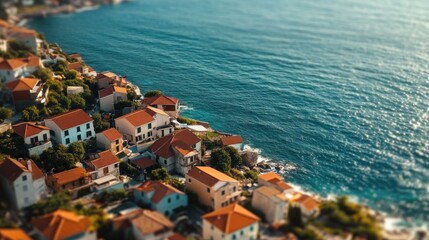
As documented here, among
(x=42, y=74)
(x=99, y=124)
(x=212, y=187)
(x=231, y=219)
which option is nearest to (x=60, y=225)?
(x=231, y=219)

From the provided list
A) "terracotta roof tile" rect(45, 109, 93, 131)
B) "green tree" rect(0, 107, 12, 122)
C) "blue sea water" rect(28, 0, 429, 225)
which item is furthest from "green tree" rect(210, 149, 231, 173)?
"green tree" rect(0, 107, 12, 122)

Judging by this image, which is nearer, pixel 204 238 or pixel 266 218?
pixel 204 238

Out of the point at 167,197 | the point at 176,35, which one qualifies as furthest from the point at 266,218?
the point at 176,35

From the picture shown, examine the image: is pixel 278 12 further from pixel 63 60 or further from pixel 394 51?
pixel 63 60

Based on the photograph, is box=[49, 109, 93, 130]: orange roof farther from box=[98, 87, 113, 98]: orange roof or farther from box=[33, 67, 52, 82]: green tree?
box=[33, 67, 52, 82]: green tree

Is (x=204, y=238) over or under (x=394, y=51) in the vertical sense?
under

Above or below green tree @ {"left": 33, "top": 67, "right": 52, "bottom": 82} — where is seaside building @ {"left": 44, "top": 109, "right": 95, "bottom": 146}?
below

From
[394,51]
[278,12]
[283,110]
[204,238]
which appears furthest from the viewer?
[278,12]

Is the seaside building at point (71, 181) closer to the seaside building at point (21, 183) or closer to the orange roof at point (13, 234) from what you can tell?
the seaside building at point (21, 183)
